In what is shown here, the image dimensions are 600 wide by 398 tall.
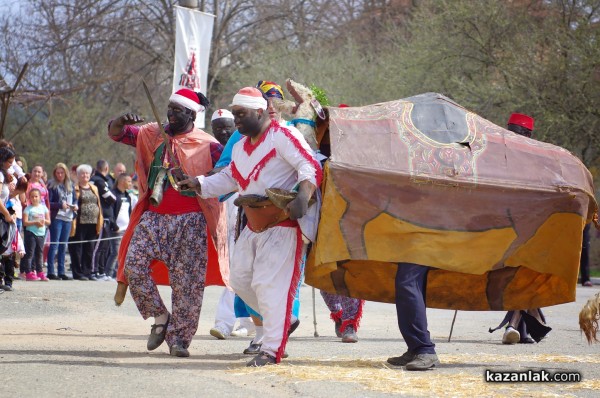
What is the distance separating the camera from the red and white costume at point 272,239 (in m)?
7.63

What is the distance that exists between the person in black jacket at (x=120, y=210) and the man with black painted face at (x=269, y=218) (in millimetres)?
10460

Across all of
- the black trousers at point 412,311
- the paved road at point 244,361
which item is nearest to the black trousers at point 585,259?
the paved road at point 244,361

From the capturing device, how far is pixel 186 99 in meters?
8.50

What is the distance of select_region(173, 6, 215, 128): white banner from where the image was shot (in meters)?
17.9

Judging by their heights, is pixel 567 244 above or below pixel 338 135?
below

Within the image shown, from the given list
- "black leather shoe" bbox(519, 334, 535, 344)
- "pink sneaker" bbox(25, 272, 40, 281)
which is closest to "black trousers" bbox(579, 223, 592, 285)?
"pink sneaker" bbox(25, 272, 40, 281)

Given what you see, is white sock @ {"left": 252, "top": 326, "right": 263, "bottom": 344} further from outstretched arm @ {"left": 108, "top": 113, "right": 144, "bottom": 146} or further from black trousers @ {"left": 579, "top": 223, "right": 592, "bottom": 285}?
black trousers @ {"left": 579, "top": 223, "right": 592, "bottom": 285}

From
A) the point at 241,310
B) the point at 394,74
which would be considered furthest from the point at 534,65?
the point at 241,310

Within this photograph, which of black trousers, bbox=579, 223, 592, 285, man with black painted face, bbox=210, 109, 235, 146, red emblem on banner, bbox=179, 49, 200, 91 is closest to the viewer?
man with black painted face, bbox=210, 109, 235, 146

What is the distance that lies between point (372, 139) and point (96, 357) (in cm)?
254

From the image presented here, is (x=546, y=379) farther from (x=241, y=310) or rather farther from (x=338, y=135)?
(x=241, y=310)

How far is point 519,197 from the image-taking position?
25.8ft

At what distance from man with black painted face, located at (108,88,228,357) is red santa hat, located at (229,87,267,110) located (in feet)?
2.57

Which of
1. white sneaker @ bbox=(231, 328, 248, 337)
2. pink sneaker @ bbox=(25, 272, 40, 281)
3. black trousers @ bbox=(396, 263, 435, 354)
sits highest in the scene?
black trousers @ bbox=(396, 263, 435, 354)
